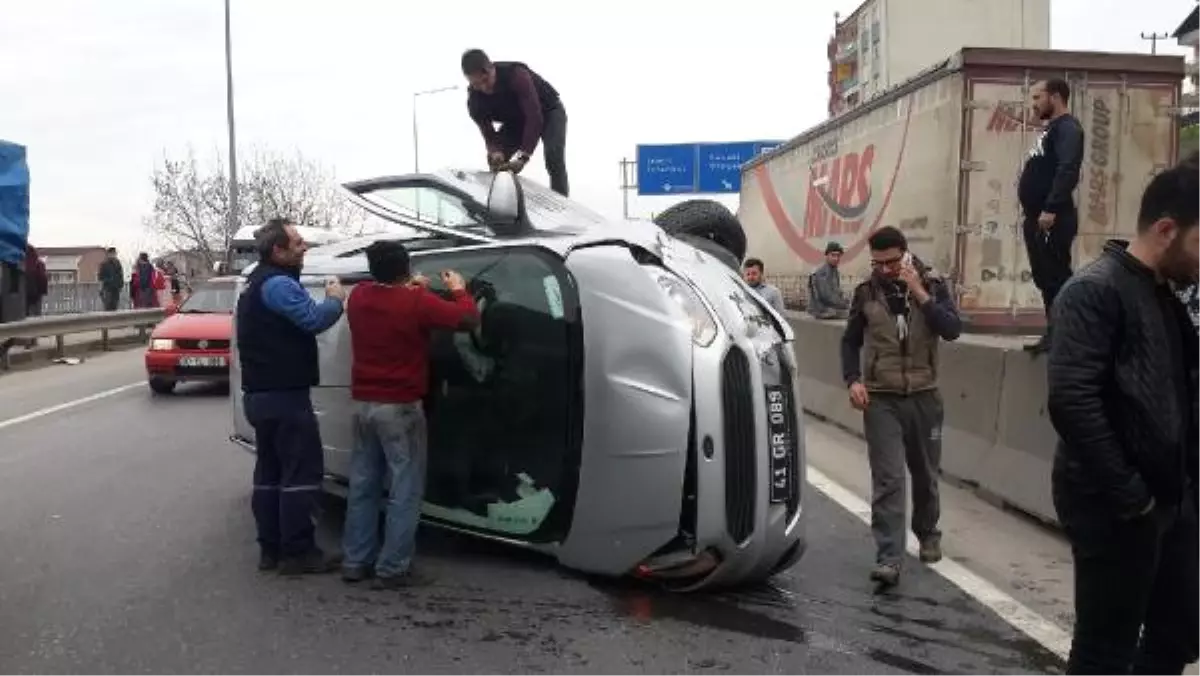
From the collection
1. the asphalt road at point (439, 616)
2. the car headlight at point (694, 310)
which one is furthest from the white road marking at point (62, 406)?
the car headlight at point (694, 310)

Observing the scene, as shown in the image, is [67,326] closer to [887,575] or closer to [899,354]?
[899,354]

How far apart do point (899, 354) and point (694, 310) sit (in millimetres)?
1367

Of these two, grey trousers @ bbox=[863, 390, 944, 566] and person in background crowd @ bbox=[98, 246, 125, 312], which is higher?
person in background crowd @ bbox=[98, 246, 125, 312]

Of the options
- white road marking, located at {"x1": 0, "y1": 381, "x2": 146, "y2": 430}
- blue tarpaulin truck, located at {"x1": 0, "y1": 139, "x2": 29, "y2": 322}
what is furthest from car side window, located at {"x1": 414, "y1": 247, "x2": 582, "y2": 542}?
white road marking, located at {"x1": 0, "y1": 381, "x2": 146, "y2": 430}

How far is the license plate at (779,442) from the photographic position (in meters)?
4.42

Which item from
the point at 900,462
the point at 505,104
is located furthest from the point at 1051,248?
the point at 505,104

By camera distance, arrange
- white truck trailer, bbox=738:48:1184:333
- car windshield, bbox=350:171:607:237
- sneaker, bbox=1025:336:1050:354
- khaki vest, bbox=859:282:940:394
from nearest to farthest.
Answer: khaki vest, bbox=859:282:940:394 < car windshield, bbox=350:171:607:237 < sneaker, bbox=1025:336:1050:354 < white truck trailer, bbox=738:48:1184:333

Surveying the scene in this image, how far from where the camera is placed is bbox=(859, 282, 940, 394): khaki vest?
5211 millimetres

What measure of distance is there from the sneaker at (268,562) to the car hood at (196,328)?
7262mm

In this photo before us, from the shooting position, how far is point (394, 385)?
477 centimetres

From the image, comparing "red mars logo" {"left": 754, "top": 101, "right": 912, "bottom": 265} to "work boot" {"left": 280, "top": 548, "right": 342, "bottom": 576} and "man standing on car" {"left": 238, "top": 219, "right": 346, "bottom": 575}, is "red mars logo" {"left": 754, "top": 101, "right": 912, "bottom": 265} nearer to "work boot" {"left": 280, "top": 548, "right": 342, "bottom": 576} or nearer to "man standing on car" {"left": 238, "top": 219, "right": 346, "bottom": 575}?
"man standing on car" {"left": 238, "top": 219, "right": 346, "bottom": 575}

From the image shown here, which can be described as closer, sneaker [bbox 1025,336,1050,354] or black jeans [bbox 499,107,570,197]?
sneaker [bbox 1025,336,1050,354]

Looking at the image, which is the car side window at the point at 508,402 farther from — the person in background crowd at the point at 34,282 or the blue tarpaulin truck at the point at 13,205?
the person in background crowd at the point at 34,282

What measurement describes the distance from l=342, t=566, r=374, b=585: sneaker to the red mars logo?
8479 mm
